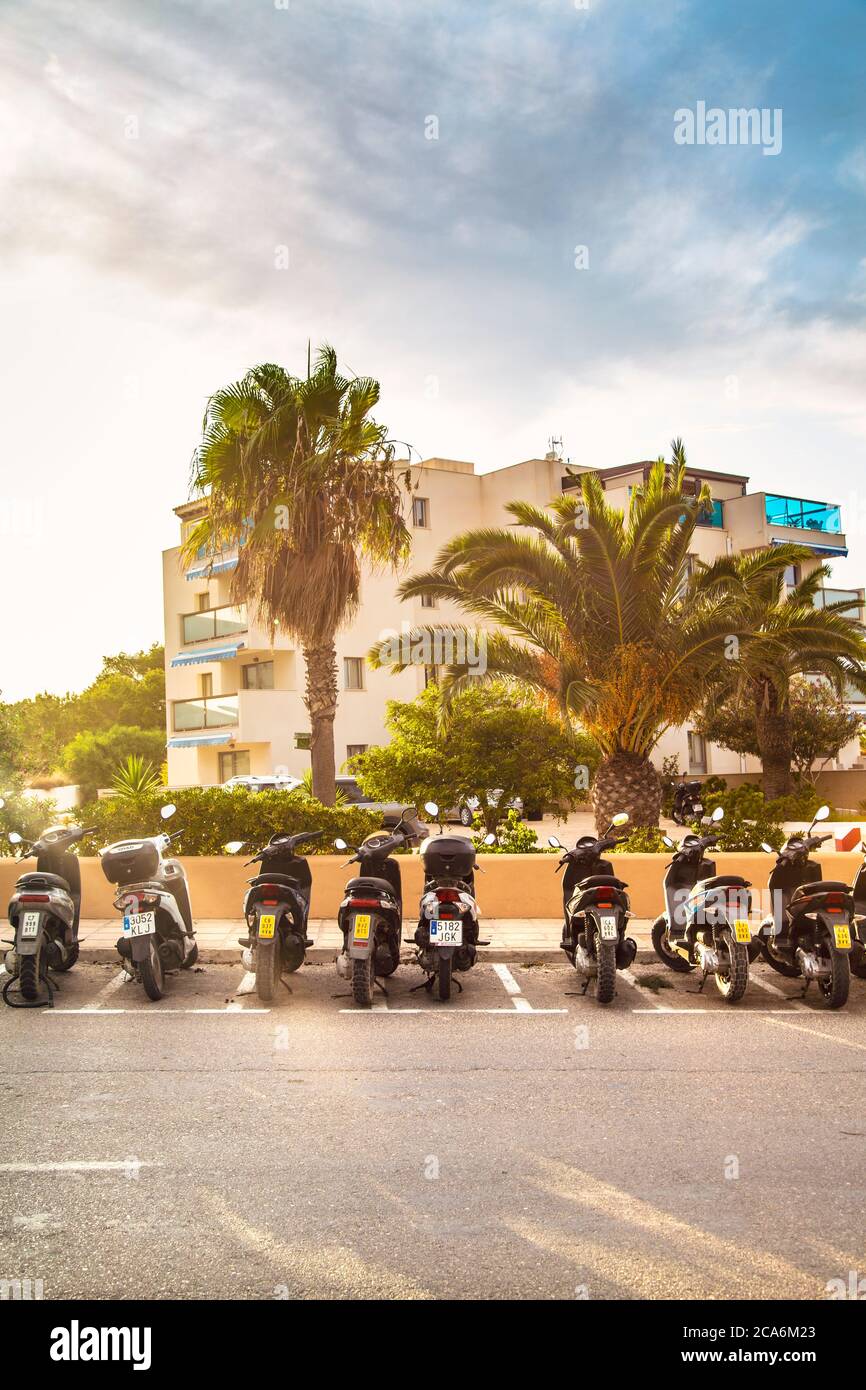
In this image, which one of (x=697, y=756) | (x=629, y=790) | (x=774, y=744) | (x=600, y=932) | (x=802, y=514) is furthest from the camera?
(x=802, y=514)

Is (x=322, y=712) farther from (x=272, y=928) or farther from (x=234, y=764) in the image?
(x=234, y=764)

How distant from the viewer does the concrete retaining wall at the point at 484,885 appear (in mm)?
12906

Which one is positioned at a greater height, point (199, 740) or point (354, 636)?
point (354, 636)

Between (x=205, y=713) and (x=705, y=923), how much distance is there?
32492mm

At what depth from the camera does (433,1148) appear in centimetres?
561

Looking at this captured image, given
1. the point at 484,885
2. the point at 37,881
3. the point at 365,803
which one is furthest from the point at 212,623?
the point at 37,881

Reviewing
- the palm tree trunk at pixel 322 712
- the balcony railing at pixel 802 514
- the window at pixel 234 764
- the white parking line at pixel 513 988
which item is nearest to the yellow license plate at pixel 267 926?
the white parking line at pixel 513 988

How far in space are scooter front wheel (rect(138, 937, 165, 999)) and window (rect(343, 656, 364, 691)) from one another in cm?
3009

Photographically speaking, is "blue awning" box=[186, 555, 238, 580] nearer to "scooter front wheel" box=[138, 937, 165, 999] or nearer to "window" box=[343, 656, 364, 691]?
"window" box=[343, 656, 364, 691]

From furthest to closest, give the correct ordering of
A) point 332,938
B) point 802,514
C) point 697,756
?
1. point 802,514
2. point 697,756
3. point 332,938

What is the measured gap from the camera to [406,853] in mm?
13773

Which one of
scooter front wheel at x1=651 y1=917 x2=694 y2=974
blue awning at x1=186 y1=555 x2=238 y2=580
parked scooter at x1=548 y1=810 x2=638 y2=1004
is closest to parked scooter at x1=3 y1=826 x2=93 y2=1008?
parked scooter at x1=548 y1=810 x2=638 y2=1004

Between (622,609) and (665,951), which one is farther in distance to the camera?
(622,609)
